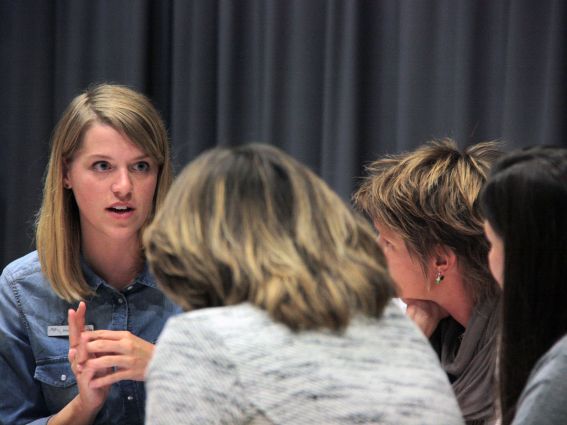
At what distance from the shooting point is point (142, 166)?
80.2 inches

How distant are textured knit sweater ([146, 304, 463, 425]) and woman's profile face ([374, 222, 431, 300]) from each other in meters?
0.80

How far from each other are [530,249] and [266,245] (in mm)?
450

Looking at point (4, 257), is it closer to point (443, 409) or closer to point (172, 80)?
point (172, 80)

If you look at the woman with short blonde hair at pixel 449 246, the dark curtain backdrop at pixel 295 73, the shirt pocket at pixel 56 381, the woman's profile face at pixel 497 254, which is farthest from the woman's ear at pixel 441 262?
the shirt pocket at pixel 56 381

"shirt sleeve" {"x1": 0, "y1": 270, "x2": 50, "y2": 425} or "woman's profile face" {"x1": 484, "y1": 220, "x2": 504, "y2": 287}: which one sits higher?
"woman's profile face" {"x1": 484, "y1": 220, "x2": 504, "y2": 287}

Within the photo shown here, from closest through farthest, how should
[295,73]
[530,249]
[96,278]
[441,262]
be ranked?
[530,249]
[441,262]
[96,278]
[295,73]

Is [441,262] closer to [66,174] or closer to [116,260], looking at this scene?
[116,260]

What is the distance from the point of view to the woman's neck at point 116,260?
2.06 metres

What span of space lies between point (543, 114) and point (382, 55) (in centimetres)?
52

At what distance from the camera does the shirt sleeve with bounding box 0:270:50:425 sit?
192 centimetres

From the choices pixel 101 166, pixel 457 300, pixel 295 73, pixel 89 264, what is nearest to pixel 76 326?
pixel 89 264

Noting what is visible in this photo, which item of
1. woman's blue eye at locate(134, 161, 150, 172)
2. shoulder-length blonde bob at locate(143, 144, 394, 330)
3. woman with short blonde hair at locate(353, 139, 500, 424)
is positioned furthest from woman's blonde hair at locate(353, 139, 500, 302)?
shoulder-length blonde bob at locate(143, 144, 394, 330)

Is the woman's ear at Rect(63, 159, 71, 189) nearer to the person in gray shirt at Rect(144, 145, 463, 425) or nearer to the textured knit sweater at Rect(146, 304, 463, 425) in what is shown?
the person in gray shirt at Rect(144, 145, 463, 425)

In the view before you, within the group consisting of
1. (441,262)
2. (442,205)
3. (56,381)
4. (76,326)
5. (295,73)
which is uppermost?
(295,73)
